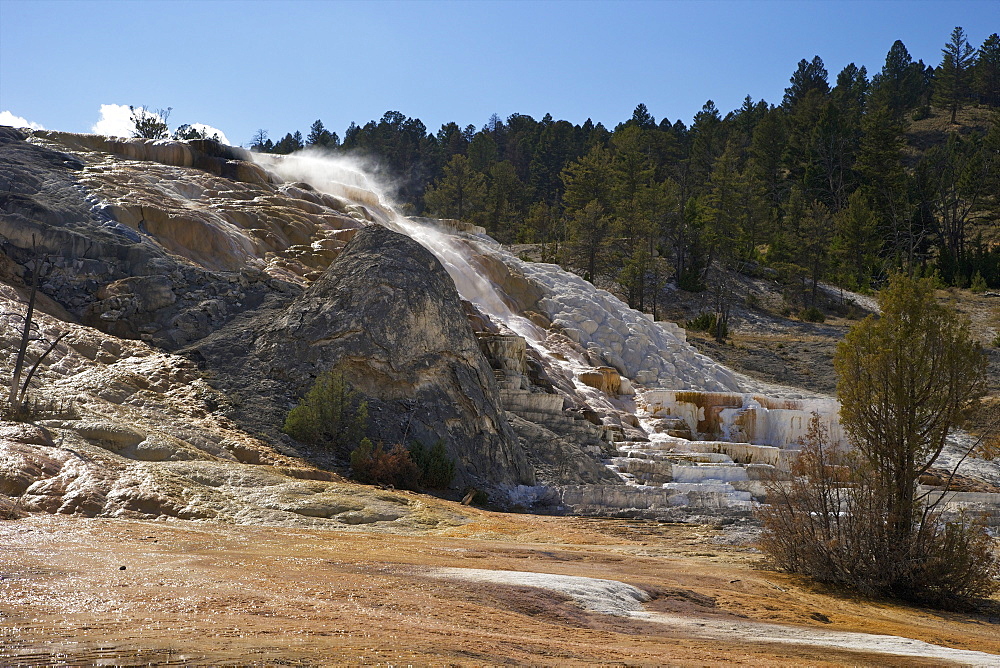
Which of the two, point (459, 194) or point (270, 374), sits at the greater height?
point (459, 194)

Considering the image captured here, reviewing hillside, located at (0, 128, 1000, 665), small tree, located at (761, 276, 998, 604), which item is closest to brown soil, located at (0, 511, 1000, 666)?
hillside, located at (0, 128, 1000, 665)

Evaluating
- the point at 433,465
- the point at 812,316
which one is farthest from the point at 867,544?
the point at 812,316

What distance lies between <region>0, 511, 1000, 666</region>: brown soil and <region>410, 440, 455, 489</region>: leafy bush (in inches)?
175

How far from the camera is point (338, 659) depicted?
4.33 m

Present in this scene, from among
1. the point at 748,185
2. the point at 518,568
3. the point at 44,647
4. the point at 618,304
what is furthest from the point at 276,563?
the point at 748,185

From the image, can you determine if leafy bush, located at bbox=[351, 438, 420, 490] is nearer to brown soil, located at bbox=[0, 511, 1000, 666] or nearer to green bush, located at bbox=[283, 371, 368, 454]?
green bush, located at bbox=[283, 371, 368, 454]

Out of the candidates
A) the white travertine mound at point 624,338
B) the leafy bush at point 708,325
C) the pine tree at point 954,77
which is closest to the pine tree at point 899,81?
the pine tree at point 954,77

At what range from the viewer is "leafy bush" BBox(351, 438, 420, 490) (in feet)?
48.7

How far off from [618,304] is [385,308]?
16.1 metres

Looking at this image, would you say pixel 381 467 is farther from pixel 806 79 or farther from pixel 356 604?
pixel 806 79

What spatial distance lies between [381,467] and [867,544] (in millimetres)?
8174

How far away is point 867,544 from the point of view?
1019cm

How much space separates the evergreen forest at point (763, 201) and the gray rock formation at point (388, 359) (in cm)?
2296

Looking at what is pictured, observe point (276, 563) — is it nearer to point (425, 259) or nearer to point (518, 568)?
point (518, 568)
